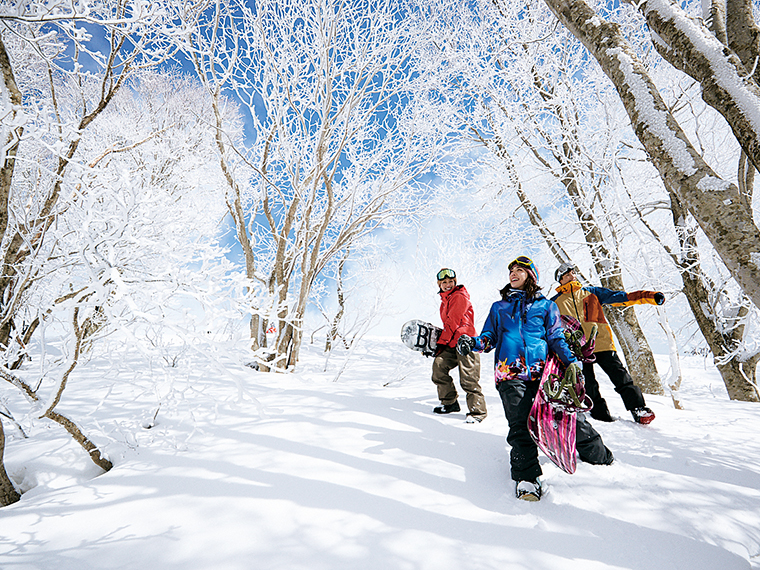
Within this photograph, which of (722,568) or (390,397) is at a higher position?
(390,397)

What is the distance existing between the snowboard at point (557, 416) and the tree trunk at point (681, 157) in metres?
0.95

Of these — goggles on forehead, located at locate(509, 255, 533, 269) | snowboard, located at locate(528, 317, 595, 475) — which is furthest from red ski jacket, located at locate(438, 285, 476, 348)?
snowboard, located at locate(528, 317, 595, 475)

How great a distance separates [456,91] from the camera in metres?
6.55

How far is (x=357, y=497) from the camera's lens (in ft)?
5.93

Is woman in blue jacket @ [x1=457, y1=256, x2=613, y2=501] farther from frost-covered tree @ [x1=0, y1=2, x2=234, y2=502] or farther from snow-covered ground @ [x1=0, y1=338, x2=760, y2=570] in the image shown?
frost-covered tree @ [x1=0, y1=2, x2=234, y2=502]

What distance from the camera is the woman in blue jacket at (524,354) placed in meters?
1.94

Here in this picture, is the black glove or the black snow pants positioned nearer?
the black glove

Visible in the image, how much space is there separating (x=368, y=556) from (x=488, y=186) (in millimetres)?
6462

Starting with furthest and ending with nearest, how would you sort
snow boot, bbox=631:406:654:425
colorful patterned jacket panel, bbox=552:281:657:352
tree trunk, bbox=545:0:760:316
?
colorful patterned jacket panel, bbox=552:281:657:352 → snow boot, bbox=631:406:654:425 → tree trunk, bbox=545:0:760:316

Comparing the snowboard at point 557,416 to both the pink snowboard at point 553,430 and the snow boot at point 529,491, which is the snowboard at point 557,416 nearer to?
the pink snowboard at point 553,430

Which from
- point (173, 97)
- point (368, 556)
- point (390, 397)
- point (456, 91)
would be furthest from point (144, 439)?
point (173, 97)

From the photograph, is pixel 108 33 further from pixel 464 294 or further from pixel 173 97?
pixel 173 97

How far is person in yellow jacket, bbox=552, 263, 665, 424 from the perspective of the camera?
2912 millimetres

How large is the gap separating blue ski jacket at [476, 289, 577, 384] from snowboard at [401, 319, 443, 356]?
933 mm
